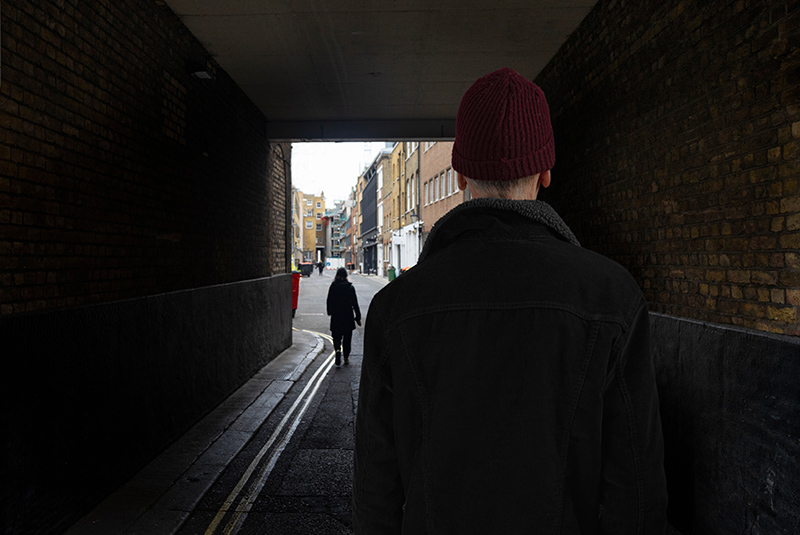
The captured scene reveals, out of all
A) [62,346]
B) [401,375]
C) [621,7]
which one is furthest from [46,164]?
[621,7]

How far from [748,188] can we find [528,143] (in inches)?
89.3

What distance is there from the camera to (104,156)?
4258 millimetres

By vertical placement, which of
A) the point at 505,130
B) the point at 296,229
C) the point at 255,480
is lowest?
the point at 255,480

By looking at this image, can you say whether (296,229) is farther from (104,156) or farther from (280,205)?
(104,156)

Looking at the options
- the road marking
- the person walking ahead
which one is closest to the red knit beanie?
the person walking ahead

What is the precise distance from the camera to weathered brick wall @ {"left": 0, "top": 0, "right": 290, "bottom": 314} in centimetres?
327

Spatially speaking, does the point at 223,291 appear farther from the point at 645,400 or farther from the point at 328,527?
the point at 645,400

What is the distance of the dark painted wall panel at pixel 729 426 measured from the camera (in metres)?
2.68

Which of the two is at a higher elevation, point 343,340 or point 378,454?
point 378,454

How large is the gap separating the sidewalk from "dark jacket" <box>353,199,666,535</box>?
3.11 metres

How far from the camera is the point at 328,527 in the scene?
3.81 meters

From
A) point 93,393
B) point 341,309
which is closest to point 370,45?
point 93,393

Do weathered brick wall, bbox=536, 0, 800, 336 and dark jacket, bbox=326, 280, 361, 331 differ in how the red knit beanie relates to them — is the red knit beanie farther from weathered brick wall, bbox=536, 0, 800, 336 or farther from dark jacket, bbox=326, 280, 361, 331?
dark jacket, bbox=326, 280, 361, 331

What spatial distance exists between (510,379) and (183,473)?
4253mm
